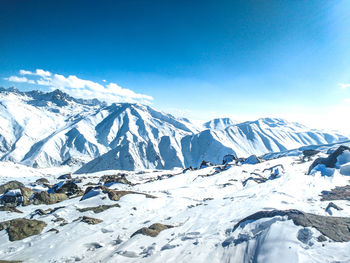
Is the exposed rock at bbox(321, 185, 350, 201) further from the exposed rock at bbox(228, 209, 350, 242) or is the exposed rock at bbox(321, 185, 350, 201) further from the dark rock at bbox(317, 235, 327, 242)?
the dark rock at bbox(317, 235, 327, 242)

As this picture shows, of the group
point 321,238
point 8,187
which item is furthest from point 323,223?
point 8,187

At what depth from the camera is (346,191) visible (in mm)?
17156

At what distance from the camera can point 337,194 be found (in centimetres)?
1648

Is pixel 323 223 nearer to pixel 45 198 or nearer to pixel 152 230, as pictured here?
pixel 152 230

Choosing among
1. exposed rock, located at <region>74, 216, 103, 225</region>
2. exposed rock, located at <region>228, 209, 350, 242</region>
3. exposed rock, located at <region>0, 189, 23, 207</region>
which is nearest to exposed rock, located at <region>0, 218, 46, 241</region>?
exposed rock, located at <region>74, 216, 103, 225</region>

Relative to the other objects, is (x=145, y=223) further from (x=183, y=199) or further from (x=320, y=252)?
(x=320, y=252)

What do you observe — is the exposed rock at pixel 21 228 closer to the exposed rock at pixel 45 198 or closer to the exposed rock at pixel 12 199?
the exposed rock at pixel 45 198

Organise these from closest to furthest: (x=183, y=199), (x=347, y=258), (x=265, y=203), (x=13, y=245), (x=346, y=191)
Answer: (x=347, y=258) → (x=13, y=245) → (x=265, y=203) → (x=346, y=191) → (x=183, y=199)

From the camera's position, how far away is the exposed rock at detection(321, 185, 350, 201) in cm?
1544

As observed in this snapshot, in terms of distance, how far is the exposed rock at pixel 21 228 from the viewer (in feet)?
43.2

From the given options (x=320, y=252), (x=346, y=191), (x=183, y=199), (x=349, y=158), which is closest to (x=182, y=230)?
(x=320, y=252)

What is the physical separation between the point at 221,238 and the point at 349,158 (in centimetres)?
2679

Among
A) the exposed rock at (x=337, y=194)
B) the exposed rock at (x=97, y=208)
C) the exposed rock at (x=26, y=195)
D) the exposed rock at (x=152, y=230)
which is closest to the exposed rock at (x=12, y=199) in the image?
Answer: the exposed rock at (x=26, y=195)

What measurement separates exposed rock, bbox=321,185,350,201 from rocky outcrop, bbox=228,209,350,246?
5.91 metres
